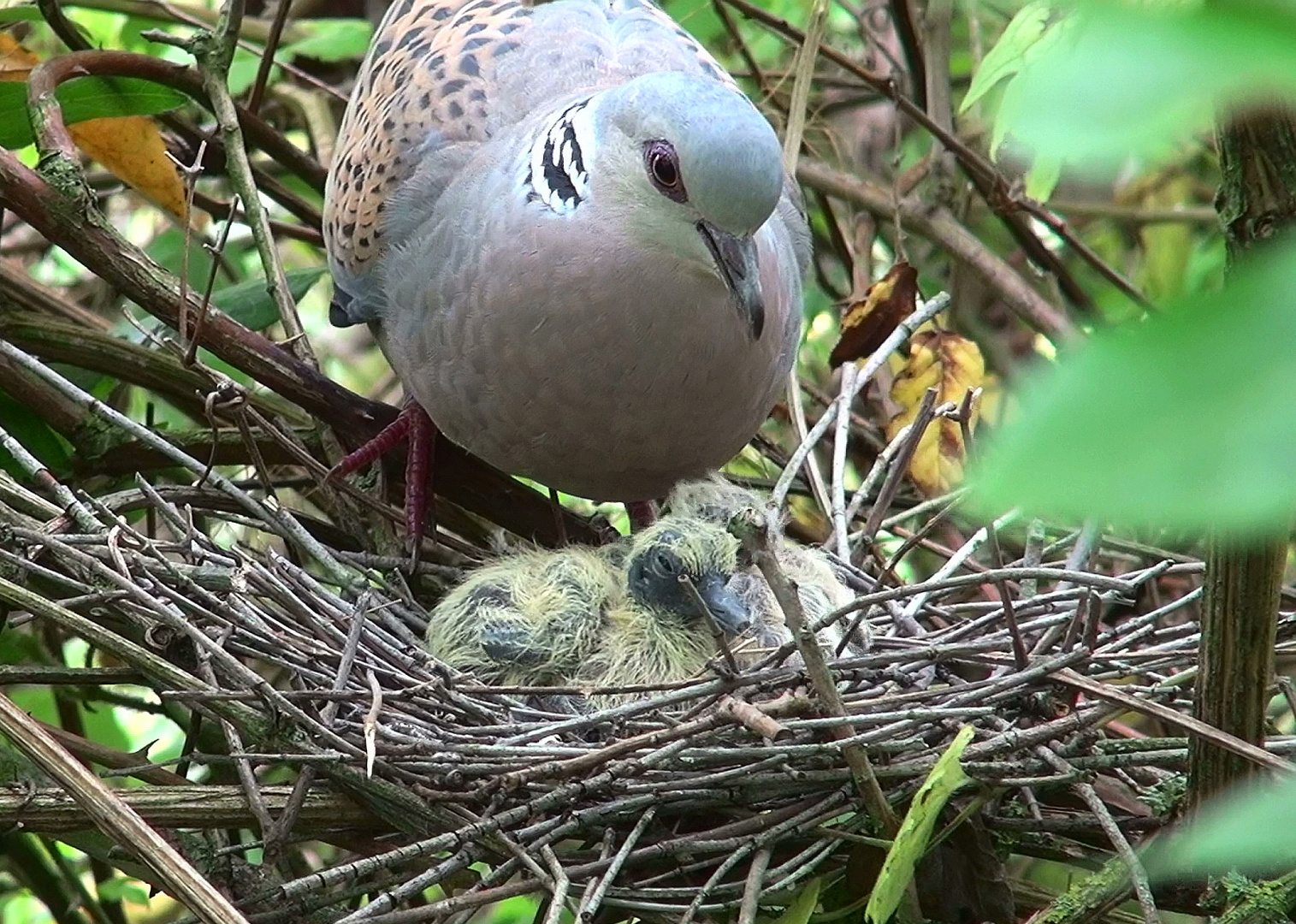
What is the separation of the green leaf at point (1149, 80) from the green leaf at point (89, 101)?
2.18 meters

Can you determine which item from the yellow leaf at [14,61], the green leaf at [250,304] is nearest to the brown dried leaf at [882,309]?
the green leaf at [250,304]

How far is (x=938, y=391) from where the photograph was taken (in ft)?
7.87

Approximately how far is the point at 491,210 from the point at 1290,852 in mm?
1920

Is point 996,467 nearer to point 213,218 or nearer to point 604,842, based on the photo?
point 604,842

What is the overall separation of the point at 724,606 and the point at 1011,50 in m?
0.83

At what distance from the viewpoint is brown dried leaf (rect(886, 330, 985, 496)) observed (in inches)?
95.3

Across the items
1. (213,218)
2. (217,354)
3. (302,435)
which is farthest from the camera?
(213,218)

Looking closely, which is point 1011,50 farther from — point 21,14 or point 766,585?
point 21,14

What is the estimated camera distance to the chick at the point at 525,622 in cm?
205

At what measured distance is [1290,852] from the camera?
344 millimetres

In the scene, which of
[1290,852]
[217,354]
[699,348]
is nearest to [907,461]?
[699,348]

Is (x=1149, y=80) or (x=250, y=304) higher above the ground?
(x=1149, y=80)

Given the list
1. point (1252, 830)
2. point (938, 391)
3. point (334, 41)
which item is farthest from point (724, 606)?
point (1252, 830)

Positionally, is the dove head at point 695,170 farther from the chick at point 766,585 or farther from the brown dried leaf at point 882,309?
the brown dried leaf at point 882,309
